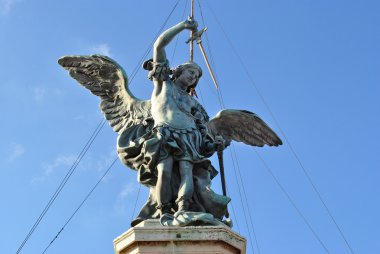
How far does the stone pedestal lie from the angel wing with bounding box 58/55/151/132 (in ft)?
8.98

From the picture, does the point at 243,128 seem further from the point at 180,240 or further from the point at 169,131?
the point at 180,240

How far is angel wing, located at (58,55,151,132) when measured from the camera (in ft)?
46.1

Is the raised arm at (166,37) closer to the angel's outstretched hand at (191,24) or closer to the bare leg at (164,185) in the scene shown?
the angel's outstretched hand at (191,24)

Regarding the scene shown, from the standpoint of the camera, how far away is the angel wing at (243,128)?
1432cm

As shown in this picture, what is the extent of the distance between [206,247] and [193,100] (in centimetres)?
306

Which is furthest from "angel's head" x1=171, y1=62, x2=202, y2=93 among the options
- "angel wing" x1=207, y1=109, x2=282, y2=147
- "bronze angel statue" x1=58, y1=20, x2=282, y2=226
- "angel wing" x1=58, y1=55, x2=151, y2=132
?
"angel wing" x1=207, y1=109, x2=282, y2=147

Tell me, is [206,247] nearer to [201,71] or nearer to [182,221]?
[182,221]

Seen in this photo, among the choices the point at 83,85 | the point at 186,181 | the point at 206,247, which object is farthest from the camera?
the point at 83,85

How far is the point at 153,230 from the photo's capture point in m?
11.7

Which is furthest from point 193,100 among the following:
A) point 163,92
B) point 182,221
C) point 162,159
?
point 182,221

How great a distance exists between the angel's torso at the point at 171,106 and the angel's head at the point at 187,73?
Answer: 0.26 meters

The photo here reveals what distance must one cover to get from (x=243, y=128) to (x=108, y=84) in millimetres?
2542

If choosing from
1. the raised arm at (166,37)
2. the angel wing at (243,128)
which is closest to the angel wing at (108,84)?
the raised arm at (166,37)

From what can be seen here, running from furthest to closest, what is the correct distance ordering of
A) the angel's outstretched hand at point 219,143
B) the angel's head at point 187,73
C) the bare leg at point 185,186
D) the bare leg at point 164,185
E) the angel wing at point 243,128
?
the angel wing at point 243,128, the angel's head at point 187,73, the angel's outstretched hand at point 219,143, the bare leg at point 164,185, the bare leg at point 185,186
